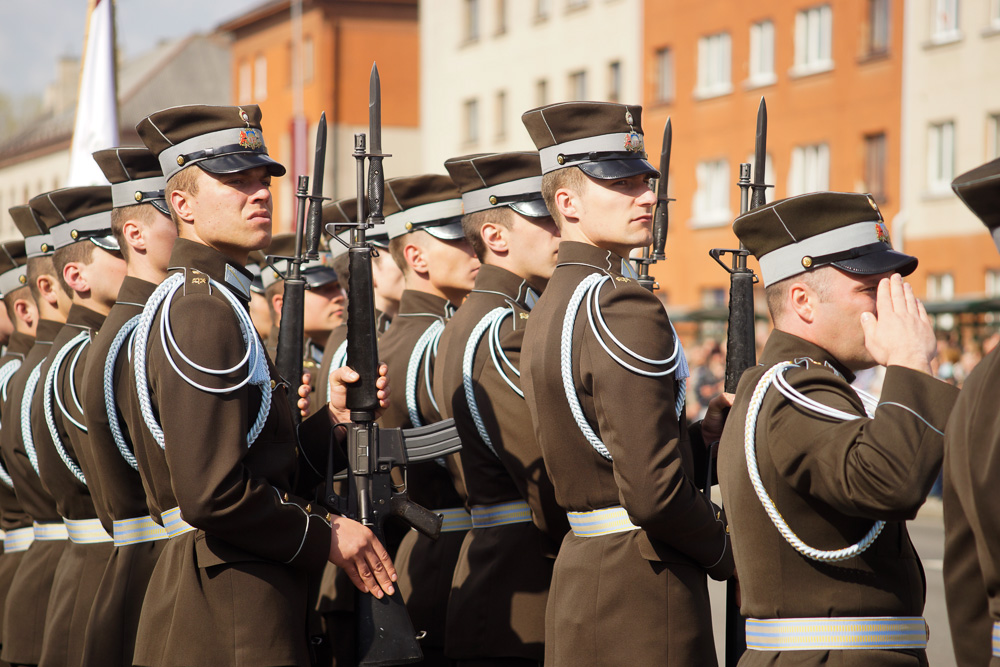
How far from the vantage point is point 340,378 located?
14.2ft

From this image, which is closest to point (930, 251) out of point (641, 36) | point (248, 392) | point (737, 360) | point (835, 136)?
point (835, 136)

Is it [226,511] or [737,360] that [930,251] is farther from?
[226,511]

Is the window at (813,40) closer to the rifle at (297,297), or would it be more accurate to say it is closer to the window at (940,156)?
the window at (940,156)

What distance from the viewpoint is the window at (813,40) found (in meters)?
28.2

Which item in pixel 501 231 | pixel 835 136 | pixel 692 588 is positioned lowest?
pixel 692 588

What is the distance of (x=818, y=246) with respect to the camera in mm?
3525

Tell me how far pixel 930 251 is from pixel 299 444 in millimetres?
23398

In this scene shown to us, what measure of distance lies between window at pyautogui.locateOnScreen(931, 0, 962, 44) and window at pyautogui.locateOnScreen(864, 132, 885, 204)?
92.5 inches

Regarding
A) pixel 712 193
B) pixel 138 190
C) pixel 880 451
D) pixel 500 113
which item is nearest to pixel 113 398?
pixel 138 190

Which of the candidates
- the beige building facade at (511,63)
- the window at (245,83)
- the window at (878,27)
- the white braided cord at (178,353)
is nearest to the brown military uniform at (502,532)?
the white braided cord at (178,353)

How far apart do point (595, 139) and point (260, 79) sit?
47.4 m

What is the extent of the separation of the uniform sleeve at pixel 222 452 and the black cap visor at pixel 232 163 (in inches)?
18.7

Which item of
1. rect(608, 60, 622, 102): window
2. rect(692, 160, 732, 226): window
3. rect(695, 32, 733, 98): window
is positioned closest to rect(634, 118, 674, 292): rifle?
rect(692, 160, 732, 226): window

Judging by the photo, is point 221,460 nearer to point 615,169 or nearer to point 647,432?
point 647,432
